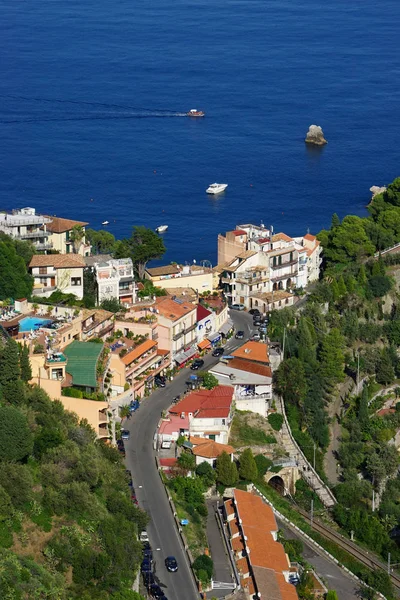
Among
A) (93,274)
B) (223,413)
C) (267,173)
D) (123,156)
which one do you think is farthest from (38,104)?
(223,413)

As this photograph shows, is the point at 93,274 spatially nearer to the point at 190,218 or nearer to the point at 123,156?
the point at 190,218

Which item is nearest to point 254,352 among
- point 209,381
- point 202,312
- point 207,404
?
point 202,312

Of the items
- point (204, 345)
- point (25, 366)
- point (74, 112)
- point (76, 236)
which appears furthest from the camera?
point (74, 112)

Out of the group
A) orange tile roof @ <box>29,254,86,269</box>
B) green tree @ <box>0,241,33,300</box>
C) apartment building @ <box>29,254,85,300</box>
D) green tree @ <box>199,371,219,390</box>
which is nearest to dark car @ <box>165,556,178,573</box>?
green tree @ <box>199,371,219,390</box>

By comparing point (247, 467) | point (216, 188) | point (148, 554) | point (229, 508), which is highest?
point (216, 188)

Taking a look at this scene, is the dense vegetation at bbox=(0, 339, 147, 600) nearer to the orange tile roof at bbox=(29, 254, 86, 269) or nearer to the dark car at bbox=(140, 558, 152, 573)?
the dark car at bbox=(140, 558, 152, 573)

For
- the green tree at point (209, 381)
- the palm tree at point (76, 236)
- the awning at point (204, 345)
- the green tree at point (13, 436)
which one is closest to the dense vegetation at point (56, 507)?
the green tree at point (13, 436)

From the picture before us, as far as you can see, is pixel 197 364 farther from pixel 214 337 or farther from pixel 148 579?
pixel 148 579
